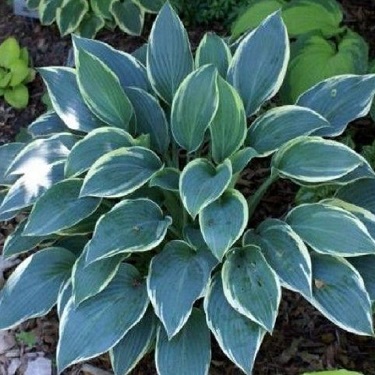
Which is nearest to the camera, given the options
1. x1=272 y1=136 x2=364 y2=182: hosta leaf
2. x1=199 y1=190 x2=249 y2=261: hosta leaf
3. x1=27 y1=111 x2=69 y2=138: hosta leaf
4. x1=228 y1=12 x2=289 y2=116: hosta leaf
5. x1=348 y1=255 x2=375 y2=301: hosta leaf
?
x1=199 y1=190 x2=249 y2=261: hosta leaf

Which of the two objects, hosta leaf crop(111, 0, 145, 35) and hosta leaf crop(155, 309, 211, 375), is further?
hosta leaf crop(111, 0, 145, 35)

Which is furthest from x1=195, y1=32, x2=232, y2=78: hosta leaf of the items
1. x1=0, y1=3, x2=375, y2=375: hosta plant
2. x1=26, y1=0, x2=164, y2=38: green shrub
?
x1=26, y1=0, x2=164, y2=38: green shrub

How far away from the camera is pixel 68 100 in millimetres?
2535

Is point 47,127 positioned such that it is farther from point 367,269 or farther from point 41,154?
point 367,269

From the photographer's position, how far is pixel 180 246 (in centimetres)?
235

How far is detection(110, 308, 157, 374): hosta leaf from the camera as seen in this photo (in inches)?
91.6

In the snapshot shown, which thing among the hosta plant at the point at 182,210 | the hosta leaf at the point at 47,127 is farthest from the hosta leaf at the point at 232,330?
the hosta leaf at the point at 47,127

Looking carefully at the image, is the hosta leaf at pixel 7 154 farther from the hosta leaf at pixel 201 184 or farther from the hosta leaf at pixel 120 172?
the hosta leaf at pixel 201 184

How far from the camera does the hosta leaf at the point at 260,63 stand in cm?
243

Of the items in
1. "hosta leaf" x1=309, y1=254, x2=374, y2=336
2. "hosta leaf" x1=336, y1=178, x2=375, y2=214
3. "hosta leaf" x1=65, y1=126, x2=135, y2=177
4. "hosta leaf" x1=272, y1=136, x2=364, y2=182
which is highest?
"hosta leaf" x1=65, y1=126, x2=135, y2=177

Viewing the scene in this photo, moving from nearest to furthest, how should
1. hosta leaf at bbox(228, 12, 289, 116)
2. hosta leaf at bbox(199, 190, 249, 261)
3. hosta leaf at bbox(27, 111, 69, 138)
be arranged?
hosta leaf at bbox(199, 190, 249, 261) < hosta leaf at bbox(228, 12, 289, 116) < hosta leaf at bbox(27, 111, 69, 138)

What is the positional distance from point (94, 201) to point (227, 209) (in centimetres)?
41

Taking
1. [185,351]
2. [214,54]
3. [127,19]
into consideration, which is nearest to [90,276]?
[185,351]

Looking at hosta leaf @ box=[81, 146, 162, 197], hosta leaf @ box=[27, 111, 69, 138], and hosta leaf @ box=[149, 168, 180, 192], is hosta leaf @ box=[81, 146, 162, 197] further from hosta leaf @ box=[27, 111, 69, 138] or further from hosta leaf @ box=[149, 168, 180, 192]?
hosta leaf @ box=[27, 111, 69, 138]
